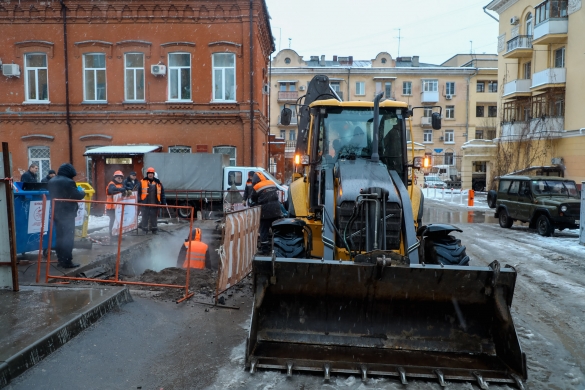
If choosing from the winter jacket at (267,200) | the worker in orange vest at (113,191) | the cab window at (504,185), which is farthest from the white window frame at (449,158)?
the winter jacket at (267,200)

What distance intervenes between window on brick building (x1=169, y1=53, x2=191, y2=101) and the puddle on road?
1198cm

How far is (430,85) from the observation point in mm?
52812

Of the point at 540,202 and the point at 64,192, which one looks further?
the point at 540,202

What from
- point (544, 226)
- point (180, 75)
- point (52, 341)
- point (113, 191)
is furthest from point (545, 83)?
point (52, 341)

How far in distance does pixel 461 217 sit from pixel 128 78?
16189mm

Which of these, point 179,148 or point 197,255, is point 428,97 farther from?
point 197,255

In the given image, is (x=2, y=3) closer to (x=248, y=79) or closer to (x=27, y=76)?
(x=27, y=76)

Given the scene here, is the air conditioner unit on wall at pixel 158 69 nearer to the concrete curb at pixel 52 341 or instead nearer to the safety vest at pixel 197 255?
the safety vest at pixel 197 255

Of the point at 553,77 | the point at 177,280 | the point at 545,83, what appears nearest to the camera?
the point at 177,280

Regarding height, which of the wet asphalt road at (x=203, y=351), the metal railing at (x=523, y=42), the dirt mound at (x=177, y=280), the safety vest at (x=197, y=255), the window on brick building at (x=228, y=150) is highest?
the metal railing at (x=523, y=42)

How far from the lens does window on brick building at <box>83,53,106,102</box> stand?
859 inches

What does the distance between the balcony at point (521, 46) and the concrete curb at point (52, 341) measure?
33.4 metres

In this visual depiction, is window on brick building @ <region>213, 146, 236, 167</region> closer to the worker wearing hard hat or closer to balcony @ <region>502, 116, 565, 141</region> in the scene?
the worker wearing hard hat

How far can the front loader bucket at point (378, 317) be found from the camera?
177 inches
